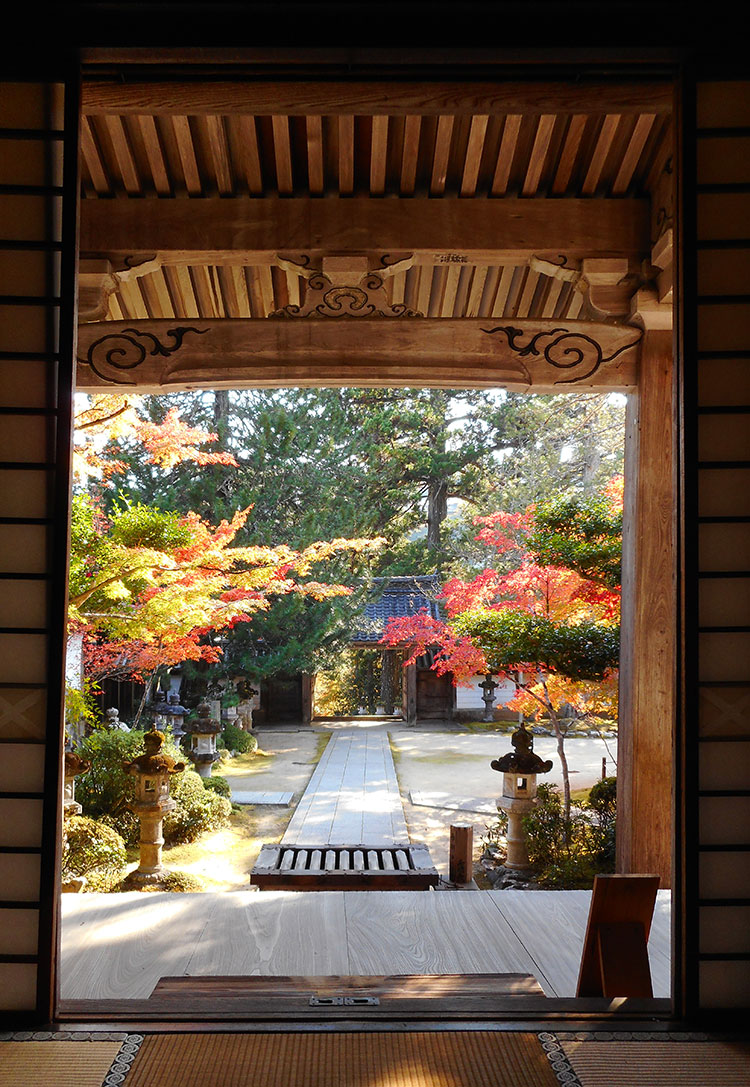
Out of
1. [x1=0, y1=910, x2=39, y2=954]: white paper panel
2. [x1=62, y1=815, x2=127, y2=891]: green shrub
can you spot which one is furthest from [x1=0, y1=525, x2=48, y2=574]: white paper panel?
[x1=62, y1=815, x2=127, y2=891]: green shrub

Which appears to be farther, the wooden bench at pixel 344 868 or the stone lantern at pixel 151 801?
the stone lantern at pixel 151 801

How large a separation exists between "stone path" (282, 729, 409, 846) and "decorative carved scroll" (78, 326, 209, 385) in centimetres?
354

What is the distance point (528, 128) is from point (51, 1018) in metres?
3.29

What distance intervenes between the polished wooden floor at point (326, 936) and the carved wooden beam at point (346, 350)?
2176mm

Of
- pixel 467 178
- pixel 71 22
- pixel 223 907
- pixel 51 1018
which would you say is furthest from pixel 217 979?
pixel 467 178

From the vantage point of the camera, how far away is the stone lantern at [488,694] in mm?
14555

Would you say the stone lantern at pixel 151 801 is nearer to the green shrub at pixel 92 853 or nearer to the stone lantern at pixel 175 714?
the green shrub at pixel 92 853

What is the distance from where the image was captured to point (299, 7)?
196cm

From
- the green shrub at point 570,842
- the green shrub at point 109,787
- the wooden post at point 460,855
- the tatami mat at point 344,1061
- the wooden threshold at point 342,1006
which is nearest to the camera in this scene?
the tatami mat at point 344,1061

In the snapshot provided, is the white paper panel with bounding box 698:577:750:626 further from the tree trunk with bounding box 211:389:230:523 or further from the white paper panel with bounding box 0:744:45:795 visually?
the tree trunk with bounding box 211:389:230:523

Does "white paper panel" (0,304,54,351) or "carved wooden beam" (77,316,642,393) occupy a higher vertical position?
"carved wooden beam" (77,316,642,393)

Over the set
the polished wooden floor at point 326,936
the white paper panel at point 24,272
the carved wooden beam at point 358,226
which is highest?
the carved wooden beam at point 358,226

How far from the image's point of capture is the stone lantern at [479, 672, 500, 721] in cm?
1455

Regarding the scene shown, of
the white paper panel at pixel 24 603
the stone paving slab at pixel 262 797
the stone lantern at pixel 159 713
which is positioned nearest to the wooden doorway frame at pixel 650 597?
the white paper panel at pixel 24 603
